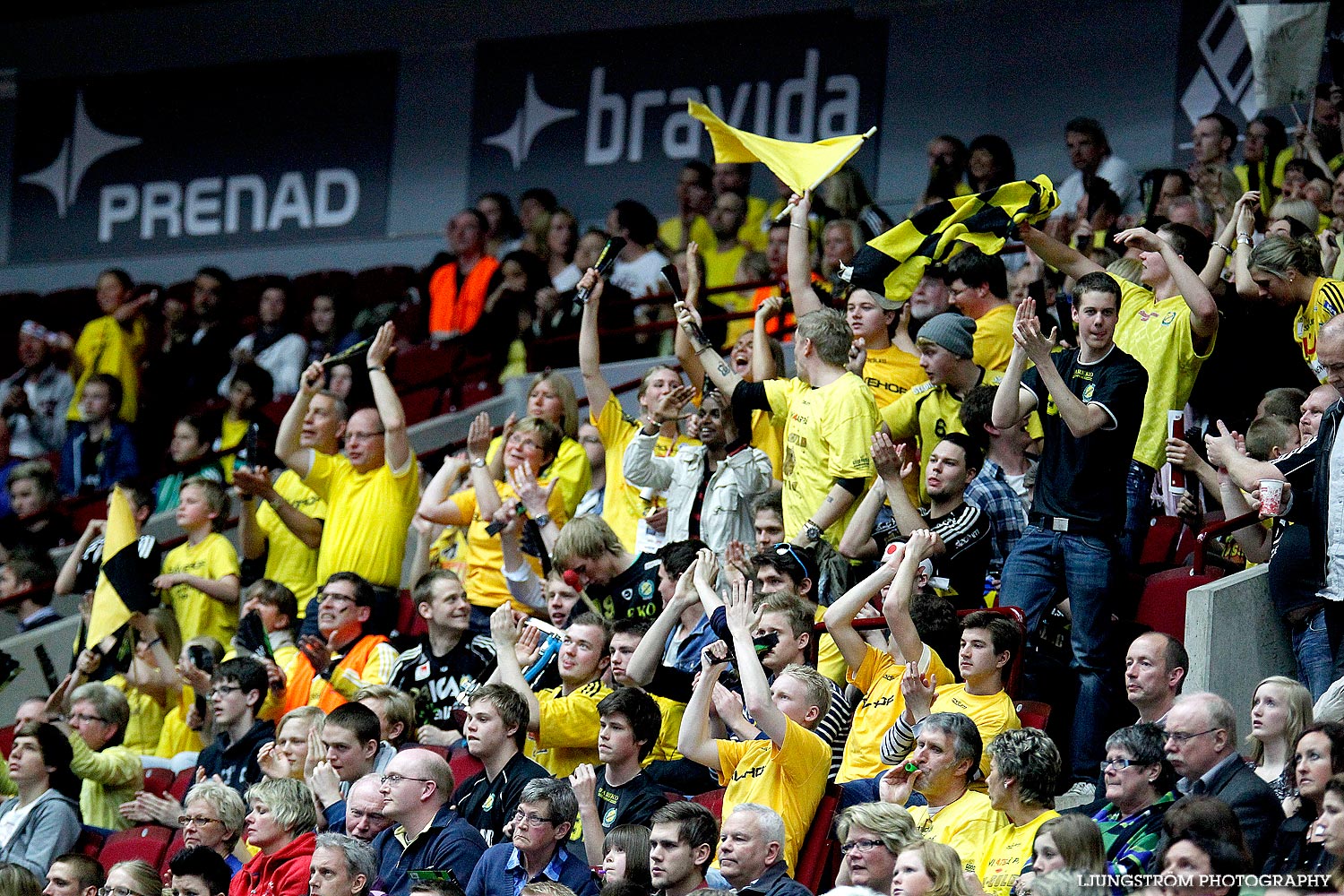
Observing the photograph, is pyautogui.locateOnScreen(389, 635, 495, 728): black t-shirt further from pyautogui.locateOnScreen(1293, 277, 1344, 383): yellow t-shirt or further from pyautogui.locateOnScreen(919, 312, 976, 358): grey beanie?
pyautogui.locateOnScreen(1293, 277, 1344, 383): yellow t-shirt

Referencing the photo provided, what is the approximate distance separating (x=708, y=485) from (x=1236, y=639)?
2.69 metres

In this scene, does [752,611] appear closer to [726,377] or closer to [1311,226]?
[726,377]

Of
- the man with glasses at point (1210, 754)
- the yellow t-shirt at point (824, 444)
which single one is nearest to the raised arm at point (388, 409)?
the yellow t-shirt at point (824, 444)

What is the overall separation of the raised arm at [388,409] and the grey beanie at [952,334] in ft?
9.36

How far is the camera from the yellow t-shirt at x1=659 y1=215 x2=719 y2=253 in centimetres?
1331

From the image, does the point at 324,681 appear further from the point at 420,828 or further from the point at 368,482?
the point at 420,828

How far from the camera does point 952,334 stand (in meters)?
8.49

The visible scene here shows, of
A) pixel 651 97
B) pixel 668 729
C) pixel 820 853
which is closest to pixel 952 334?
pixel 668 729

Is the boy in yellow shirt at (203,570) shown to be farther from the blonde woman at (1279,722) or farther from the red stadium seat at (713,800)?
the blonde woman at (1279,722)

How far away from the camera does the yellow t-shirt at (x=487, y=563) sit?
9.40 m

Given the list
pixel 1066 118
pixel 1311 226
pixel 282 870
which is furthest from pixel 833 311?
pixel 1066 118

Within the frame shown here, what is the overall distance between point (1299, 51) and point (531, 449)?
469 cm

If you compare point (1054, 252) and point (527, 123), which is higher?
point (527, 123)

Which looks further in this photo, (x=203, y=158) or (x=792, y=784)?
(x=203, y=158)
